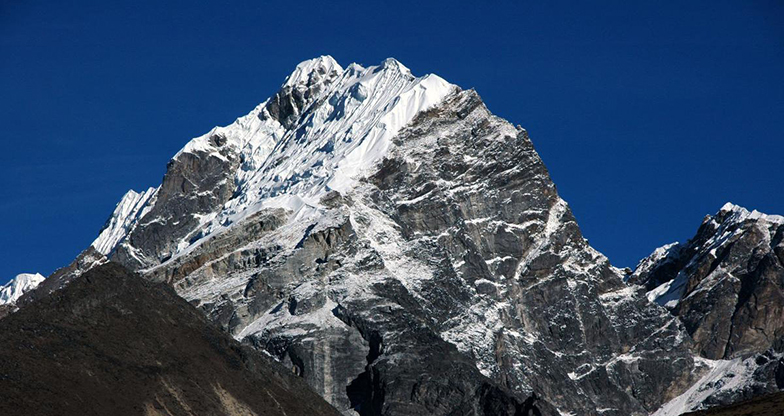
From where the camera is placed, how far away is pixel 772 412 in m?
167

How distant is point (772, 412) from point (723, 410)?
6.15 m

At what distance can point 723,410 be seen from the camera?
172 m

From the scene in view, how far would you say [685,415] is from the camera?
181 metres

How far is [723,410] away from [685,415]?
29.4ft

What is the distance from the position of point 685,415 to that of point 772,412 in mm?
14898

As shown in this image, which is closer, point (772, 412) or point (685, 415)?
point (772, 412)
